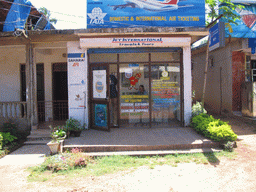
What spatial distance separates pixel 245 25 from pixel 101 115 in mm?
7651

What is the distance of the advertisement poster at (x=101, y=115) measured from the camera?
7.23 meters

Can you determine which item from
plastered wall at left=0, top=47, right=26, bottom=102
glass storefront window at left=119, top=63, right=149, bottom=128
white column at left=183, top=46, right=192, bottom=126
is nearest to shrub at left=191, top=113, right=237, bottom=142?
white column at left=183, top=46, right=192, bottom=126

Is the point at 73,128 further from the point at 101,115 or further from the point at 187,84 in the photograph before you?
the point at 187,84

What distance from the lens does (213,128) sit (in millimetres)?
6121

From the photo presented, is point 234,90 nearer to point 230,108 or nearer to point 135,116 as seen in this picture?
point 230,108

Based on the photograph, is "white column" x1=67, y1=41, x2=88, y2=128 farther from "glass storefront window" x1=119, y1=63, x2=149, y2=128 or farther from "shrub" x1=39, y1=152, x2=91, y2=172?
"shrub" x1=39, y1=152, x2=91, y2=172

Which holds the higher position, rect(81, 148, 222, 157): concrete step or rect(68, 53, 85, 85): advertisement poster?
rect(68, 53, 85, 85): advertisement poster

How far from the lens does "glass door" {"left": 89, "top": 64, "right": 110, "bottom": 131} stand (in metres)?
7.23

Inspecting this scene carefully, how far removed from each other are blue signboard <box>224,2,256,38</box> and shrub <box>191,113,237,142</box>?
4468 millimetres

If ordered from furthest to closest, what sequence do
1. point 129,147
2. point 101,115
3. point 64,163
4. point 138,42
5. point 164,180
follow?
1. point 101,115
2. point 138,42
3. point 129,147
4. point 64,163
5. point 164,180

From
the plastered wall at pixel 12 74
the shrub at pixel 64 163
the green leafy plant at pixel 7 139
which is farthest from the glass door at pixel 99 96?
the plastered wall at pixel 12 74

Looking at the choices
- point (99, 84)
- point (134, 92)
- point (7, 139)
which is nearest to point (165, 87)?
point (134, 92)

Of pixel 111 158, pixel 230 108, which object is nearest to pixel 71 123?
Answer: pixel 111 158

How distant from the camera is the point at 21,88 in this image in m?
9.48
